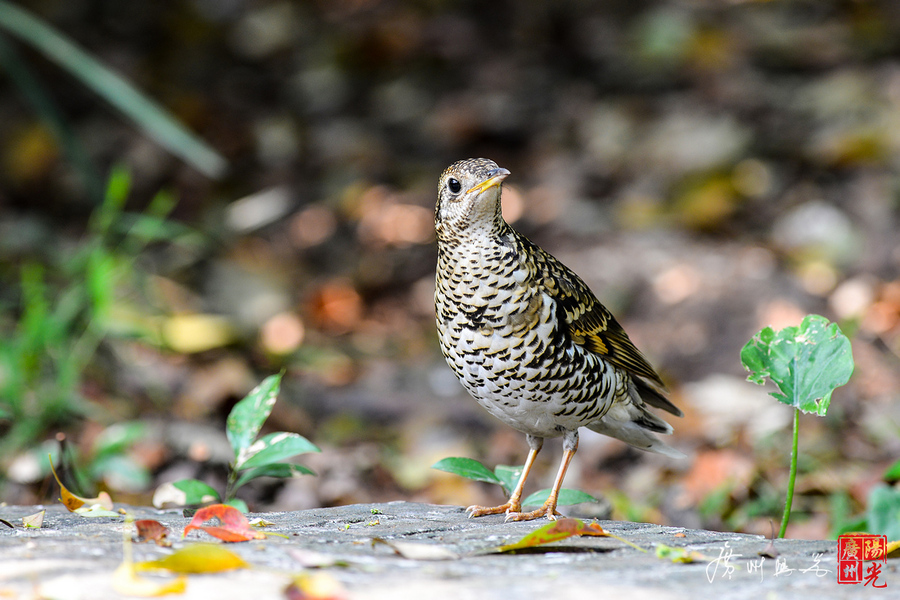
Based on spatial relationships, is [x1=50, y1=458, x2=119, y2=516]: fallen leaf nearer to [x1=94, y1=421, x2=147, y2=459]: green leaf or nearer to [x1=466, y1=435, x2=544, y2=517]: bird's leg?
[x1=94, y1=421, x2=147, y2=459]: green leaf

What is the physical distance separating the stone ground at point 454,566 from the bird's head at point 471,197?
39.7 inches

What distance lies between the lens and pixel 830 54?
27.8ft

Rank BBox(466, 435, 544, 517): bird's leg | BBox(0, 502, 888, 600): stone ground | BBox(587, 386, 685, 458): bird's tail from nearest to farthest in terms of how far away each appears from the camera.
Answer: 1. BBox(0, 502, 888, 600): stone ground
2. BBox(466, 435, 544, 517): bird's leg
3. BBox(587, 386, 685, 458): bird's tail

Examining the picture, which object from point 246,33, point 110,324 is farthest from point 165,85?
point 110,324

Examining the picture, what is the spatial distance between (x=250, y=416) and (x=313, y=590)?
1.46 metres

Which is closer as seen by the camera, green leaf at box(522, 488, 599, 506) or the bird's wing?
green leaf at box(522, 488, 599, 506)

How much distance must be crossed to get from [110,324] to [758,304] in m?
4.12

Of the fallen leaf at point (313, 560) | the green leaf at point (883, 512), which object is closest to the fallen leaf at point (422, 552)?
the fallen leaf at point (313, 560)

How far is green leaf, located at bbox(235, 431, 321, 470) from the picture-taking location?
9.16ft

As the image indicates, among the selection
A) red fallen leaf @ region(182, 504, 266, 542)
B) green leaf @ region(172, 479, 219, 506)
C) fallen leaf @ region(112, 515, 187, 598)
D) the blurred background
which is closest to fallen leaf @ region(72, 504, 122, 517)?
green leaf @ region(172, 479, 219, 506)

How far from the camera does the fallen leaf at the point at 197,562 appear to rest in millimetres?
1632

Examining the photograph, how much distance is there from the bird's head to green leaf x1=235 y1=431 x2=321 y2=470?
0.87m

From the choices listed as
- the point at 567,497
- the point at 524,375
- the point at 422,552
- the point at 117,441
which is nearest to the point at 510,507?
the point at 567,497

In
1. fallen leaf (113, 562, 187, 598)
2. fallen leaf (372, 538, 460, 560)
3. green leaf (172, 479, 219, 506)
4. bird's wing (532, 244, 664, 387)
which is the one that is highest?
bird's wing (532, 244, 664, 387)
